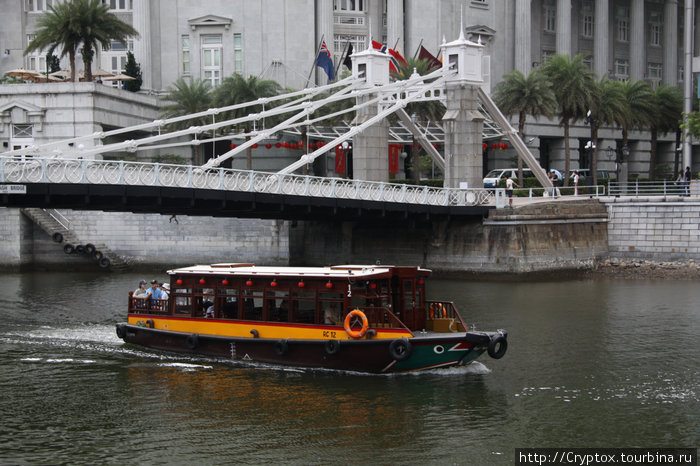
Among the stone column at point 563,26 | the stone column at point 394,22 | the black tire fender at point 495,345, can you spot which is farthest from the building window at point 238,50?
the black tire fender at point 495,345

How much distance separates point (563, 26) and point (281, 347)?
62023mm

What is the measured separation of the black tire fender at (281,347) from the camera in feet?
93.5

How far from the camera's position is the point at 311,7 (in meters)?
76.0

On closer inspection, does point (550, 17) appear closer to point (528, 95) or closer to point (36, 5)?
point (528, 95)

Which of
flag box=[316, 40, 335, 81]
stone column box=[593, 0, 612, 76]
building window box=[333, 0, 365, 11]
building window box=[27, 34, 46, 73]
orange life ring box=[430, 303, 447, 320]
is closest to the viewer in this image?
orange life ring box=[430, 303, 447, 320]

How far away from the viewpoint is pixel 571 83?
64.9 m

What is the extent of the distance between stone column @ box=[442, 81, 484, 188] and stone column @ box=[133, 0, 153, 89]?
29307 millimetres

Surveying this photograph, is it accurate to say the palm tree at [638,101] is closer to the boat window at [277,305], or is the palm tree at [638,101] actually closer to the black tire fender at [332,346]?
the boat window at [277,305]

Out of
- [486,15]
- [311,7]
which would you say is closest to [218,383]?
[311,7]

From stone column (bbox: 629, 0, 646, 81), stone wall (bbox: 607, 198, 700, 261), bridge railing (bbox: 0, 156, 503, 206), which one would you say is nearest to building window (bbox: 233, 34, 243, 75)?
bridge railing (bbox: 0, 156, 503, 206)

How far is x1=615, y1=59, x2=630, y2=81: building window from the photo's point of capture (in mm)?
90125

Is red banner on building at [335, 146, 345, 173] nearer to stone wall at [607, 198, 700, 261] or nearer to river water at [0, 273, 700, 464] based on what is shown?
stone wall at [607, 198, 700, 261]

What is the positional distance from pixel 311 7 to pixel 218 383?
53329 millimetres

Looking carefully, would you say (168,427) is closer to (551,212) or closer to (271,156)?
(551,212)
